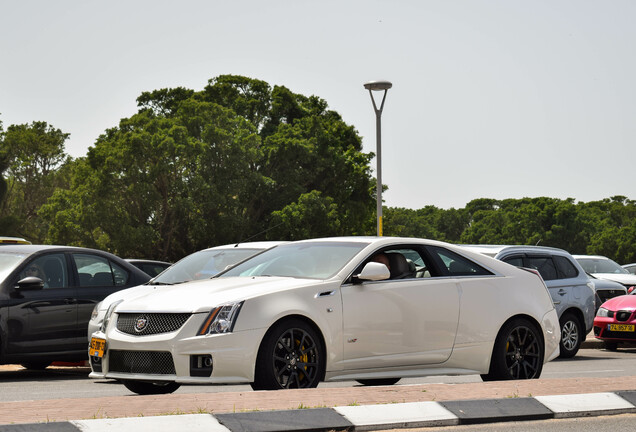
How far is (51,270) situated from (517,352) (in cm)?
585

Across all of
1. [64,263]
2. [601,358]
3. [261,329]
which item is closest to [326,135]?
[601,358]

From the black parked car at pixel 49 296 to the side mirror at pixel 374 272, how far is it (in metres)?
4.82

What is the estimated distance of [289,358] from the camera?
827 centimetres

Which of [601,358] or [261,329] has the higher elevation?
[261,329]

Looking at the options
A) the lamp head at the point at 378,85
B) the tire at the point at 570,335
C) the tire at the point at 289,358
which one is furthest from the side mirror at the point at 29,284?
the lamp head at the point at 378,85

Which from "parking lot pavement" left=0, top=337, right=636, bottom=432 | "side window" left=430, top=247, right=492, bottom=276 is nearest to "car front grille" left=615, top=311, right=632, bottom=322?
"side window" left=430, top=247, right=492, bottom=276

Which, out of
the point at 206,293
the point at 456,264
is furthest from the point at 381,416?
the point at 456,264

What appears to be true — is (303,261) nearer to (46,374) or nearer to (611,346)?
(46,374)

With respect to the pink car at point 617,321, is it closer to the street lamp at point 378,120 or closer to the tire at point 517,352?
the street lamp at point 378,120

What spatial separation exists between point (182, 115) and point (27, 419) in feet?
160

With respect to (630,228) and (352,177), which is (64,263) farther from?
(630,228)

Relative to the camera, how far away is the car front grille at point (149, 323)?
319 inches

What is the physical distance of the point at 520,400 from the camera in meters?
7.95

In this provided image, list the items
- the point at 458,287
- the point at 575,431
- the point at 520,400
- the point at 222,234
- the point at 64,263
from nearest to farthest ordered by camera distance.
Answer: the point at 575,431
the point at 520,400
the point at 458,287
the point at 64,263
the point at 222,234
